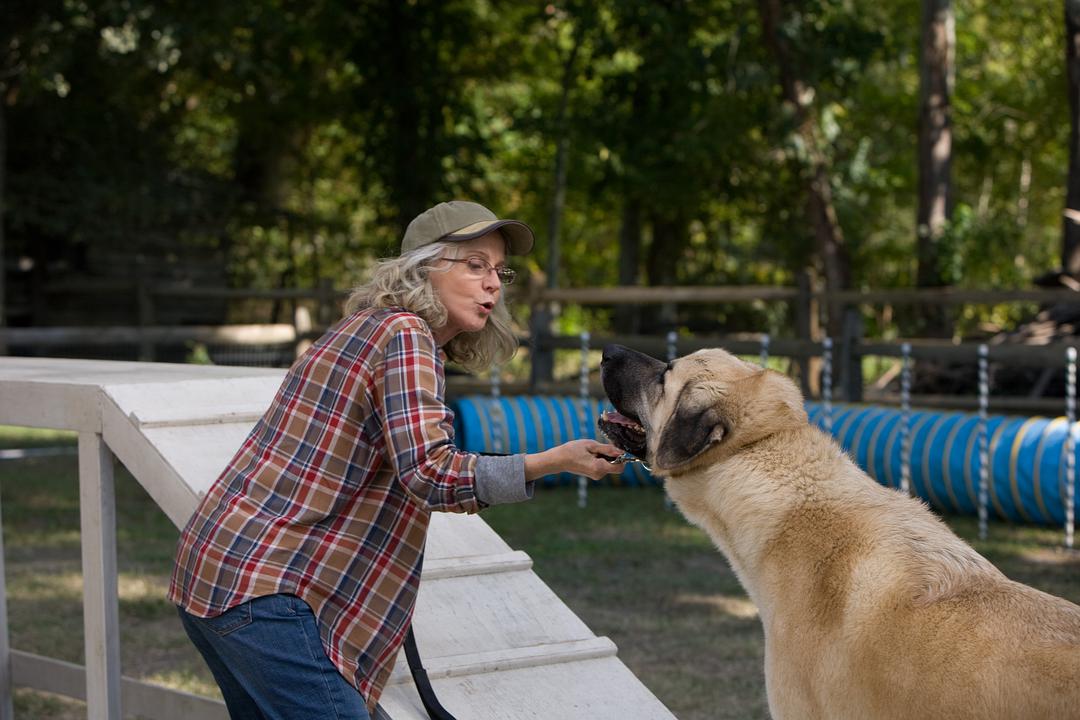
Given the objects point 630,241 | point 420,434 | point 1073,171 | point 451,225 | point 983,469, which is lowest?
point 983,469

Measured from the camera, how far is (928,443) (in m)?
10.3

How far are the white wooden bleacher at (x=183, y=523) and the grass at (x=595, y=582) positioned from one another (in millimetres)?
1834

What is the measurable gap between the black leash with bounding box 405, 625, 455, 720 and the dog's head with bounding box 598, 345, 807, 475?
87 cm

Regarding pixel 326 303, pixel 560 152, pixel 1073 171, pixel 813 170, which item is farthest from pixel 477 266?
pixel 560 152

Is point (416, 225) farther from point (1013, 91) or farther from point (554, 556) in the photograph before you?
point (1013, 91)

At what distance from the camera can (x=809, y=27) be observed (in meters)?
17.9

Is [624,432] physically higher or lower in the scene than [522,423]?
higher

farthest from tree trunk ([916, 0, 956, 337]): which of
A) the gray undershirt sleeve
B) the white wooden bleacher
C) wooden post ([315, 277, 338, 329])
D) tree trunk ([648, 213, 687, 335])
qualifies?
the gray undershirt sleeve

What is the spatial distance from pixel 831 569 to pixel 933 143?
51.8ft

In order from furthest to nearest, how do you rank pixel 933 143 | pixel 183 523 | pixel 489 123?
pixel 489 123, pixel 933 143, pixel 183 523

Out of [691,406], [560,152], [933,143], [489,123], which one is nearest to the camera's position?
[691,406]

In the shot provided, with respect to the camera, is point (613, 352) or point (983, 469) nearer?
point (613, 352)

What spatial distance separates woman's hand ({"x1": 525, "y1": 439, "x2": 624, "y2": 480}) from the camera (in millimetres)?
2988

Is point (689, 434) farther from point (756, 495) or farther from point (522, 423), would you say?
point (522, 423)
